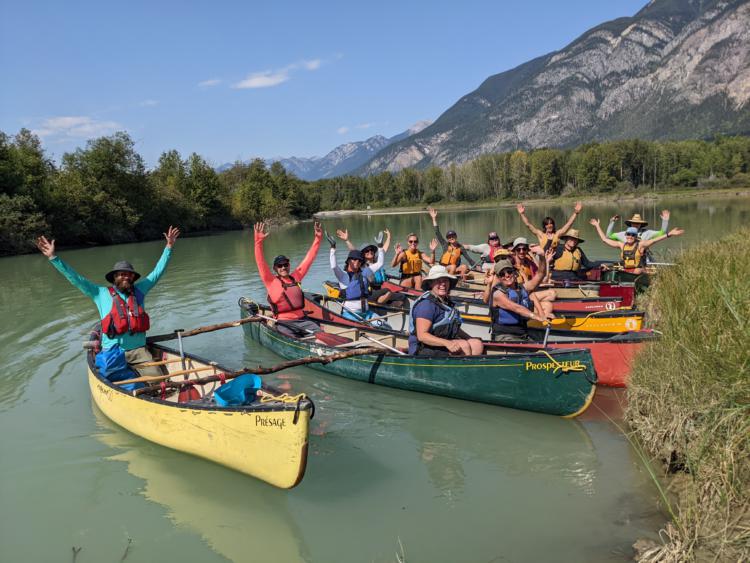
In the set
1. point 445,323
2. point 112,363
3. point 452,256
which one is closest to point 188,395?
point 112,363

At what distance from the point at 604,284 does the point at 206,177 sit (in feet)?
209

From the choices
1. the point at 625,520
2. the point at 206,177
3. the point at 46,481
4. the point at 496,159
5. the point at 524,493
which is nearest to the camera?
the point at 625,520

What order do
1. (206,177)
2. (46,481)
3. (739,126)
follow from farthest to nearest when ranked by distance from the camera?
(739,126) < (206,177) < (46,481)

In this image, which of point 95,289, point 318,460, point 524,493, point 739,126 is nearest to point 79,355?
point 95,289

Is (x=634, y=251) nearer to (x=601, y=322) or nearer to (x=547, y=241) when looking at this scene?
(x=547, y=241)

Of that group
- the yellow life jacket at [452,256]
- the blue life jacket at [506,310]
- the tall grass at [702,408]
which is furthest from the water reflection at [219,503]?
the yellow life jacket at [452,256]

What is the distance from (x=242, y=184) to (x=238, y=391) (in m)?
80.8

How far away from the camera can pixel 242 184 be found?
271 ft

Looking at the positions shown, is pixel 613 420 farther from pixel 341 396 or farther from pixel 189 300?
pixel 189 300

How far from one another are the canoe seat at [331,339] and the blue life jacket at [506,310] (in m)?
2.75

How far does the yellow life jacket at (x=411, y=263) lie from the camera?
13736mm

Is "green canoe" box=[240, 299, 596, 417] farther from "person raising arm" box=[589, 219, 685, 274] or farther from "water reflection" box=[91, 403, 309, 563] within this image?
"person raising arm" box=[589, 219, 685, 274]

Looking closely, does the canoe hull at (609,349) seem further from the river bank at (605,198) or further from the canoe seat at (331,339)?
the river bank at (605,198)

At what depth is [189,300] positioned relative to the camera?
17.0m
